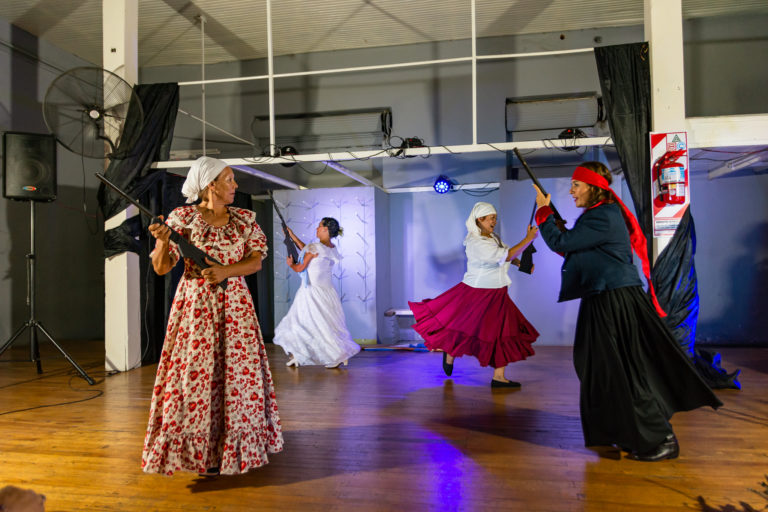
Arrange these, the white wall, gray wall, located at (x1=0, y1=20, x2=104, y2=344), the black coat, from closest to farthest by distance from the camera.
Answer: the black coat → gray wall, located at (x1=0, y1=20, x2=104, y2=344) → the white wall

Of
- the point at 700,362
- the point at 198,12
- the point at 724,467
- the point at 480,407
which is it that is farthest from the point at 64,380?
the point at 700,362

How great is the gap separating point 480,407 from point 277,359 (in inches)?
124

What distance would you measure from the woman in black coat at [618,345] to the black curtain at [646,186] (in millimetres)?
1783

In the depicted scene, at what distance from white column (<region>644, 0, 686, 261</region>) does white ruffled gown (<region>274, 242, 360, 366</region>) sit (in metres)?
3.19

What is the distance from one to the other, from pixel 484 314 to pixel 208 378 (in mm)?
2757

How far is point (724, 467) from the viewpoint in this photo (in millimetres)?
2852

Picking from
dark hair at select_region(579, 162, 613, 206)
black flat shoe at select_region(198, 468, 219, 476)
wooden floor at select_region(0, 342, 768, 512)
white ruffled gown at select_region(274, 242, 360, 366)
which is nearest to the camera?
wooden floor at select_region(0, 342, 768, 512)

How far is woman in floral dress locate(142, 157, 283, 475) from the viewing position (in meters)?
2.59

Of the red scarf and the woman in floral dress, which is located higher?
the red scarf

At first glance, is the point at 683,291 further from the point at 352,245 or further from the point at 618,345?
the point at 352,245

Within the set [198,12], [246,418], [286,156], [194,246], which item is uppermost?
[198,12]

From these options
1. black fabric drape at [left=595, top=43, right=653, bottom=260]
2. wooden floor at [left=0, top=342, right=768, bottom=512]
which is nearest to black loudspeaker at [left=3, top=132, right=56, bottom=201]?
wooden floor at [left=0, top=342, right=768, bottom=512]

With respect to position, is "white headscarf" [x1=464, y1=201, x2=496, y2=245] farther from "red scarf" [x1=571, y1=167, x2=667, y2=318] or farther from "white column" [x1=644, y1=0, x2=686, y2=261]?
"red scarf" [x1=571, y1=167, x2=667, y2=318]

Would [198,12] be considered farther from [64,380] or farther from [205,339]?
[205,339]
